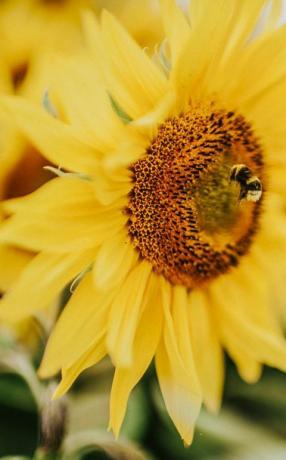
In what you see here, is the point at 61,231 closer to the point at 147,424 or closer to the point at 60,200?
the point at 60,200

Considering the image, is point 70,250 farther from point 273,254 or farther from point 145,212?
point 273,254

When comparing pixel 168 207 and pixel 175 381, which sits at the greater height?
pixel 168 207

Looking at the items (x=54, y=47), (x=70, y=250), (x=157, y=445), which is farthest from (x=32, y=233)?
(x=157, y=445)

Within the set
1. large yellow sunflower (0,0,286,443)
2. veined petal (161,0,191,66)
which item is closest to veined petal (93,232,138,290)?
large yellow sunflower (0,0,286,443)

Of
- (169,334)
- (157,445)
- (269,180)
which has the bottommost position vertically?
(157,445)

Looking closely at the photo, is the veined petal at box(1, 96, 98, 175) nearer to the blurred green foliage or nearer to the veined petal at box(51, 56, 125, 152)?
the veined petal at box(51, 56, 125, 152)

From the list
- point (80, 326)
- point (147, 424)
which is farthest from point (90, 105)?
point (147, 424)
